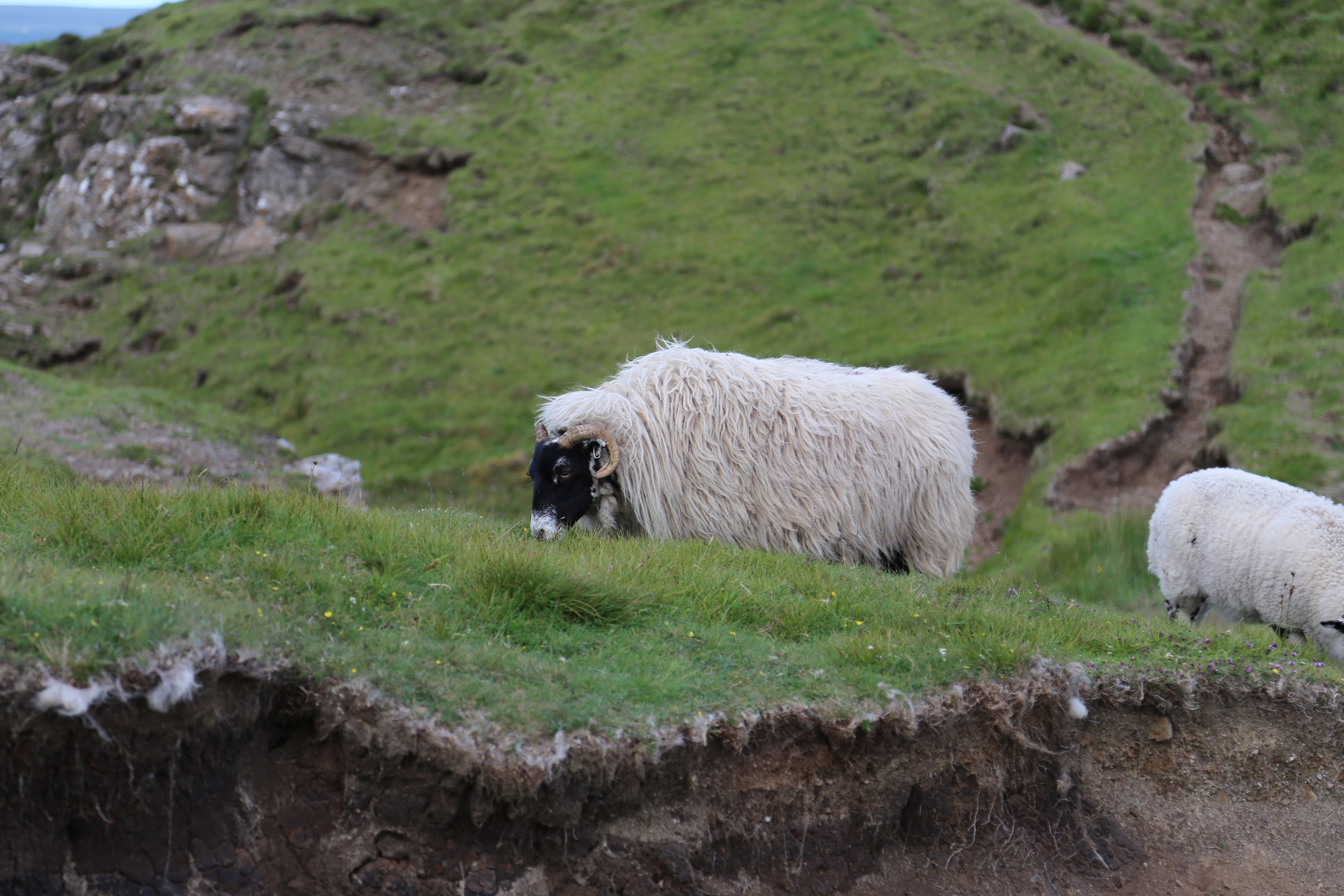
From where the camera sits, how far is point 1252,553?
9.10m

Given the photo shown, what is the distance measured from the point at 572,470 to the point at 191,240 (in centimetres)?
3034

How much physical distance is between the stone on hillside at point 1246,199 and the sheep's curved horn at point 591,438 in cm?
1826

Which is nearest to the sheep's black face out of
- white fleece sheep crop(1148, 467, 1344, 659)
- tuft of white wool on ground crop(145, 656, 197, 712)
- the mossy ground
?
the mossy ground

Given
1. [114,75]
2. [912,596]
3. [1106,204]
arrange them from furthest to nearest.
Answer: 1. [114,75]
2. [1106,204]
3. [912,596]

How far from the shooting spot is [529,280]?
27625 mm

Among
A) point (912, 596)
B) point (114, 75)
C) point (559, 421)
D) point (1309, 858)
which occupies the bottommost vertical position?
point (1309, 858)

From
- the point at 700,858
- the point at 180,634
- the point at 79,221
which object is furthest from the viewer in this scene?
the point at 79,221

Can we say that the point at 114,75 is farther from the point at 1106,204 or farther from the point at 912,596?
the point at 912,596

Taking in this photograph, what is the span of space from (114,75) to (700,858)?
44.7 meters

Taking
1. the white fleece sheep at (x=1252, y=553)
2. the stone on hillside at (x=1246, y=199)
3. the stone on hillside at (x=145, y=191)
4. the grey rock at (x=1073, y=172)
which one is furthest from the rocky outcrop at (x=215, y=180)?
the white fleece sheep at (x=1252, y=553)

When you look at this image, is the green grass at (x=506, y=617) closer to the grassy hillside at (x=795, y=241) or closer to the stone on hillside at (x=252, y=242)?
the grassy hillside at (x=795, y=241)

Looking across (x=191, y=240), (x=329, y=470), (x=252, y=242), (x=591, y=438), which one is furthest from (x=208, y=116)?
(x=591, y=438)

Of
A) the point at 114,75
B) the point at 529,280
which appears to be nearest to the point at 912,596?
the point at 529,280

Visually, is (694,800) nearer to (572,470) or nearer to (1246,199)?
(572,470)
